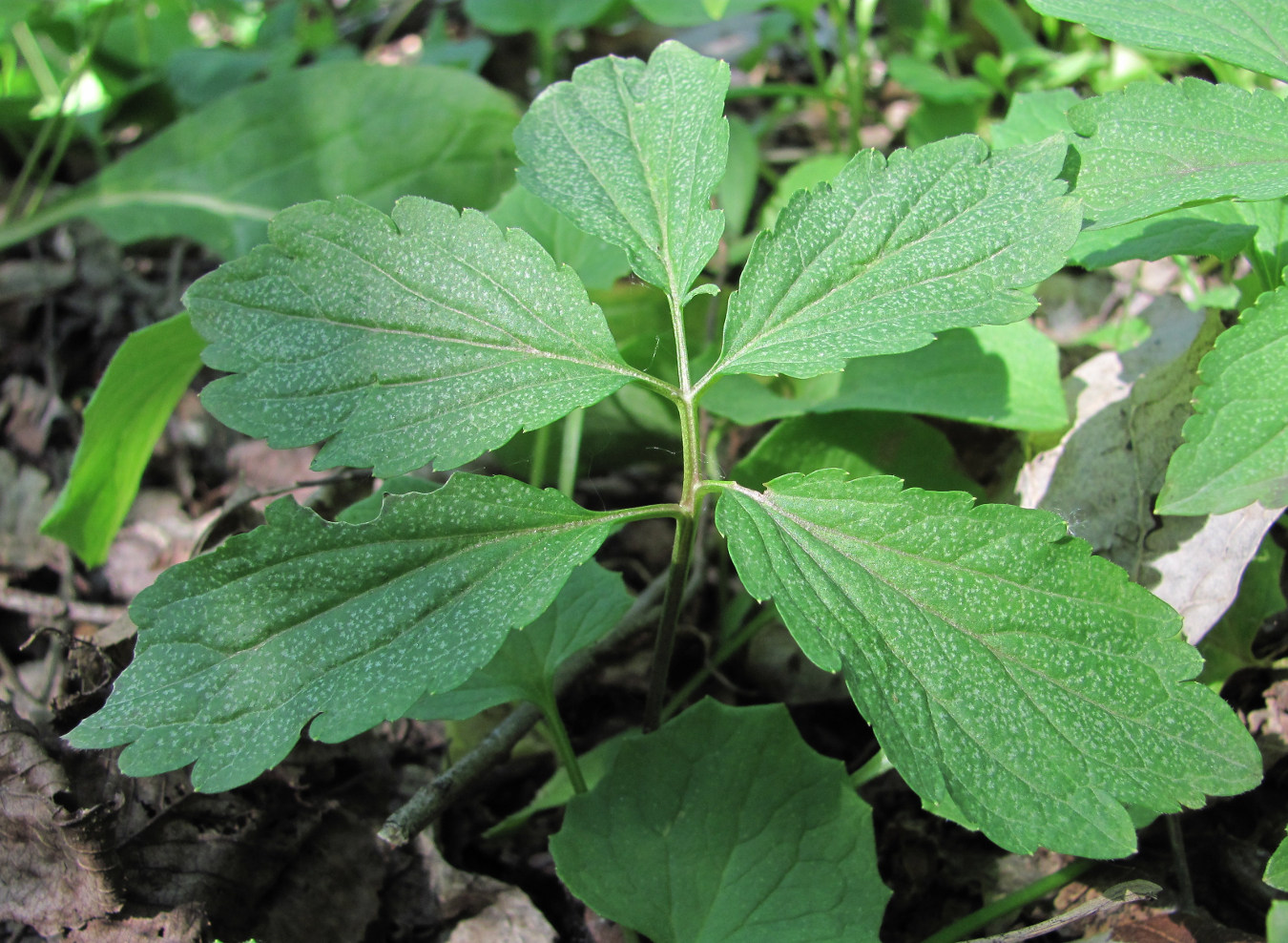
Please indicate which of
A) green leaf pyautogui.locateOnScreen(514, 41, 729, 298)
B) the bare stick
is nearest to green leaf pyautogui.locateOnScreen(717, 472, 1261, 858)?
the bare stick

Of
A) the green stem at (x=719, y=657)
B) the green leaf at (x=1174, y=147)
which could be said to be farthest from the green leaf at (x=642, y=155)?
the green stem at (x=719, y=657)

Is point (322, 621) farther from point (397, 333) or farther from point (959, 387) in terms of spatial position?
point (959, 387)

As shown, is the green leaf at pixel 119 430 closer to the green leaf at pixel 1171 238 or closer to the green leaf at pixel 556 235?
the green leaf at pixel 556 235

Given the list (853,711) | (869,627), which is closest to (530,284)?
(869,627)

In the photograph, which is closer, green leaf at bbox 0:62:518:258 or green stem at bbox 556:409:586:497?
green stem at bbox 556:409:586:497

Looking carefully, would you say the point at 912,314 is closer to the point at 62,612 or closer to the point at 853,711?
the point at 853,711

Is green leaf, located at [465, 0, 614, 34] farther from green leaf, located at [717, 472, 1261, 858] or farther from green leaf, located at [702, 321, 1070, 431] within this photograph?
green leaf, located at [717, 472, 1261, 858]

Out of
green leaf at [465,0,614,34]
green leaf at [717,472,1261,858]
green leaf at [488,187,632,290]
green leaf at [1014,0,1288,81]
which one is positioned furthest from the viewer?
green leaf at [465,0,614,34]
